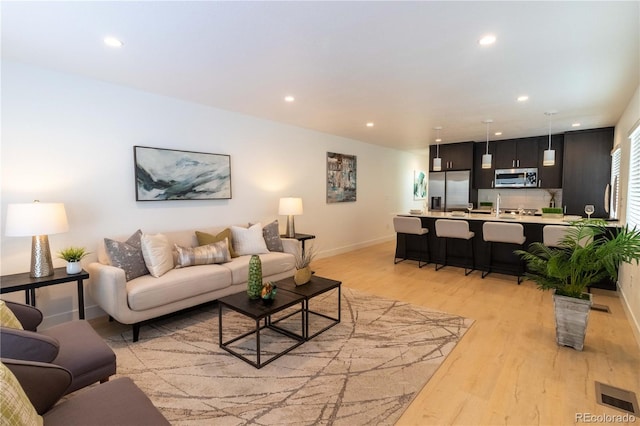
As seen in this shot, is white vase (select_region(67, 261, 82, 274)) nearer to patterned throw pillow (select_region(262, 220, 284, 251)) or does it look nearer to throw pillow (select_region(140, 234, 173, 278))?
throw pillow (select_region(140, 234, 173, 278))

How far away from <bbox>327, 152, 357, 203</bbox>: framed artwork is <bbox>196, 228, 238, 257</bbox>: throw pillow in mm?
2595

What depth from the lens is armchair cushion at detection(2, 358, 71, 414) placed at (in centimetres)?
124

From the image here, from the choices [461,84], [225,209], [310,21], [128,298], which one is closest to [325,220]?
[225,209]

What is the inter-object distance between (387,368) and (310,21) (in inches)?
102

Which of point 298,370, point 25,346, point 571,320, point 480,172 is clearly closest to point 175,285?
point 298,370

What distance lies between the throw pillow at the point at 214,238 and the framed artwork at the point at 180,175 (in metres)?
0.56

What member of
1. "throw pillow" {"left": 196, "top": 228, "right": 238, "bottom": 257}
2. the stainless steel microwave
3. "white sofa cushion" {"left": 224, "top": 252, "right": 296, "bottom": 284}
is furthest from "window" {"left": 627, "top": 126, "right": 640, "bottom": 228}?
"throw pillow" {"left": 196, "top": 228, "right": 238, "bottom": 257}

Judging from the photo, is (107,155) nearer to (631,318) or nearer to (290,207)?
(290,207)

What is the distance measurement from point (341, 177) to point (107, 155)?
13.6 ft

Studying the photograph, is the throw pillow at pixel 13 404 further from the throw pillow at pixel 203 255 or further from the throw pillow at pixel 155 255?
the throw pillow at pixel 203 255

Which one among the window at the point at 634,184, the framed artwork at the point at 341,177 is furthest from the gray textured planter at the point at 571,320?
the framed artwork at the point at 341,177

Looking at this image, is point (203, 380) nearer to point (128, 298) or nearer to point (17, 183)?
point (128, 298)

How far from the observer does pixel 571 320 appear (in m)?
2.64

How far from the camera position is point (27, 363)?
128 cm
